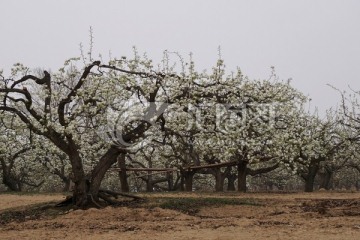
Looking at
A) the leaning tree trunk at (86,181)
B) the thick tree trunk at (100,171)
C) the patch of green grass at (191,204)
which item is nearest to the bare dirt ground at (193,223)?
the patch of green grass at (191,204)

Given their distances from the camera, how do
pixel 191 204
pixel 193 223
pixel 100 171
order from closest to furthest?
pixel 193 223
pixel 100 171
pixel 191 204

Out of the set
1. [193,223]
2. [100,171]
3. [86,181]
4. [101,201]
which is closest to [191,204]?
[101,201]

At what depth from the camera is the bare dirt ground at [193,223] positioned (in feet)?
36.2

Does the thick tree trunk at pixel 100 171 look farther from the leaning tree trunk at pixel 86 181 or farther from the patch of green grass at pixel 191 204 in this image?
the patch of green grass at pixel 191 204

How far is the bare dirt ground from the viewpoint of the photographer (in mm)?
11023

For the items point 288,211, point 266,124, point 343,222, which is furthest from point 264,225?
point 266,124

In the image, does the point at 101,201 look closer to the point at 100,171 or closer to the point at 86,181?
the point at 86,181

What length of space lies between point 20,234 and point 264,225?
6.62m

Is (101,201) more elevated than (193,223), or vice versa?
(101,201)

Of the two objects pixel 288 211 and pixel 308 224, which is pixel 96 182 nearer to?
pixel 288 211

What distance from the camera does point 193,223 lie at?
1312cm

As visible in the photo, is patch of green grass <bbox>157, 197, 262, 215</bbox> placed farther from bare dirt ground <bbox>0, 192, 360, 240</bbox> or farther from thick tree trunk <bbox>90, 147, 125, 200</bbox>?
thick tree trunk <bbox>90, 147, 125, 200</bbox>

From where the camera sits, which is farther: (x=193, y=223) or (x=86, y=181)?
(x=86, y=181)

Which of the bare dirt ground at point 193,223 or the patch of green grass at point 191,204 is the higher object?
the patch of green grass at point 191,204
